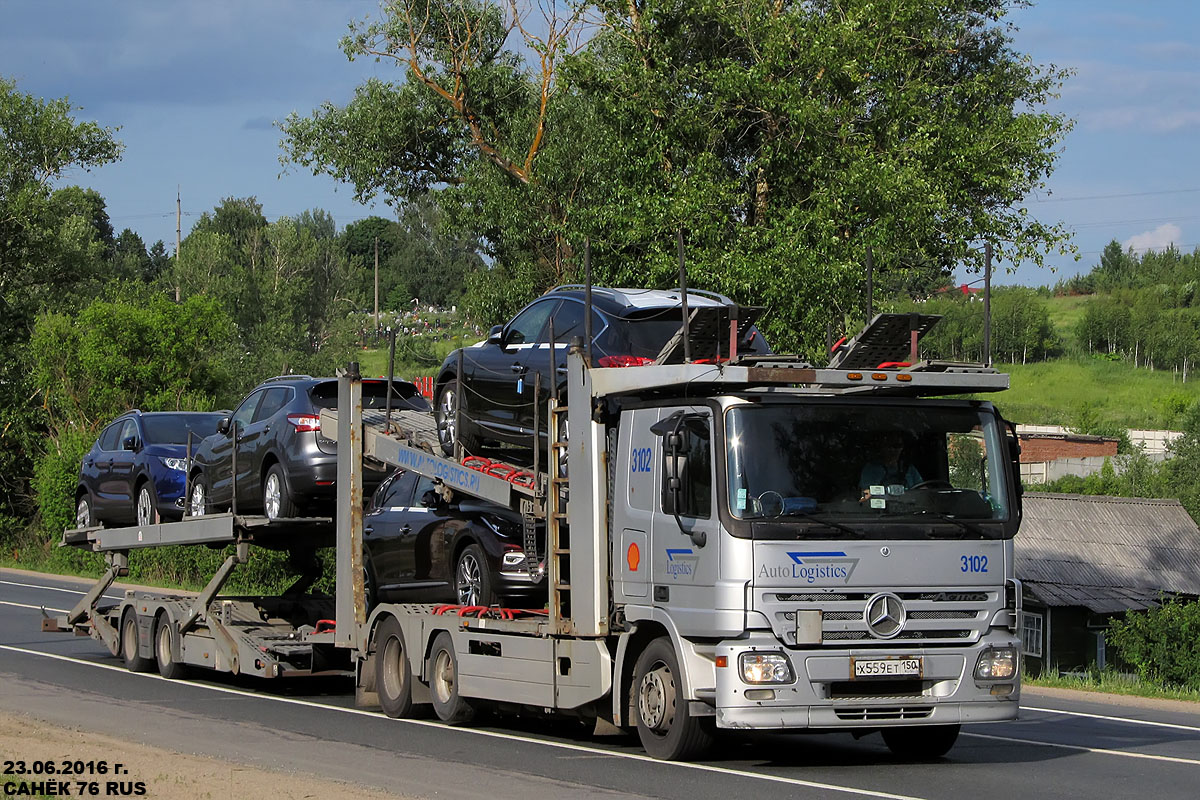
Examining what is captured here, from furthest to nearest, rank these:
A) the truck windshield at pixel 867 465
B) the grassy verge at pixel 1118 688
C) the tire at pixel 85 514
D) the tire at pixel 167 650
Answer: the tire at pixel 85 514 < the grassy verge at pixel 1118 688 < the tire at pixel 167 650 < the truck windshield at pixel 867 465

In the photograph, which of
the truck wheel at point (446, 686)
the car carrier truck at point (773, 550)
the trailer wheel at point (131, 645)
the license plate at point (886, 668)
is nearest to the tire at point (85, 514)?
the trailer wheel at point (131, 645)

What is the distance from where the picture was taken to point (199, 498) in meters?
16.4

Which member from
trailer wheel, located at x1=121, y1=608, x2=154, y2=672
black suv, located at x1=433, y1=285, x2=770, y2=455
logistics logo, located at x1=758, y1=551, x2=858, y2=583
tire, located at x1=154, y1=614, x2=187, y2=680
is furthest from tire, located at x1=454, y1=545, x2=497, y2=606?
trailer wheel, located at x1=121, y1=608, x2=154, y2=672

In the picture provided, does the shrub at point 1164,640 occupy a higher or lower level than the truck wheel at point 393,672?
lower

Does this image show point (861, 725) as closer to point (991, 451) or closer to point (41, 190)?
point (991, 451)

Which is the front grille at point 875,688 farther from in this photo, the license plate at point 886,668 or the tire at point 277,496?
the tire at point 277,496

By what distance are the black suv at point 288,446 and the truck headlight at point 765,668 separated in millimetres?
5726

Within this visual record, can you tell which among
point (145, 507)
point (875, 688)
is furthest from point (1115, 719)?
point (145, 507)

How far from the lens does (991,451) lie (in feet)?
32.3

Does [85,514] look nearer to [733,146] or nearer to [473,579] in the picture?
[473,579]

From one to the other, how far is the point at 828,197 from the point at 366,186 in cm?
1567

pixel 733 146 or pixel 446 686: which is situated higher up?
pixel 733 146

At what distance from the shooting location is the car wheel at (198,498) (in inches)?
639

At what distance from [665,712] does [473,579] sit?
9.31ft
